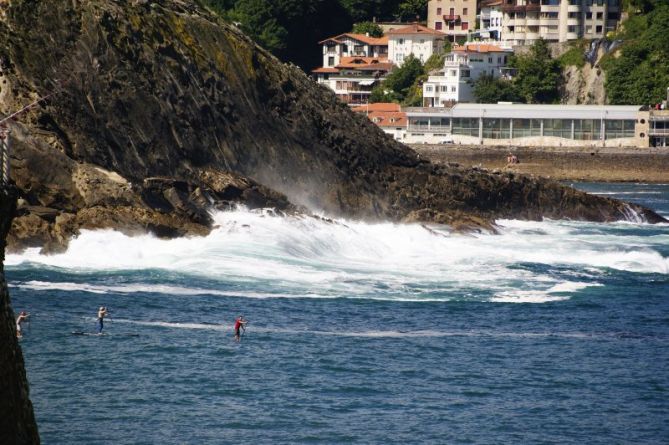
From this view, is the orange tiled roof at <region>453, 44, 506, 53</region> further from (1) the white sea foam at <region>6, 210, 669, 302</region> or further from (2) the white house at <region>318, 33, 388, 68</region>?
(1) the white sea foam at <region>6, 210, 669, 302</region>

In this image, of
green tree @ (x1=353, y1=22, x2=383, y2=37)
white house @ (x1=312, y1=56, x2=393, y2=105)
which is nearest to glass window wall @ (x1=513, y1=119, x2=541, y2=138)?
white house @ (x1=312, y1=56, x2=393, y2=105)

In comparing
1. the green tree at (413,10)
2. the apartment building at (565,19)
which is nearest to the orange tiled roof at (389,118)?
the apartment building at (565,19)

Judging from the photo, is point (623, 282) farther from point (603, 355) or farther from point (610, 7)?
point (610, 7)

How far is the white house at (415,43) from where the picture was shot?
598 ft

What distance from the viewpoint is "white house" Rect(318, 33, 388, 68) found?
182 m

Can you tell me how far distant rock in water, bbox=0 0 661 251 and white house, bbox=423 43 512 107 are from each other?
8635 centimetres

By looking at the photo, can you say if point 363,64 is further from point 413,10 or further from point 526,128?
point 526,128

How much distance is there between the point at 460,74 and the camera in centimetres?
16638

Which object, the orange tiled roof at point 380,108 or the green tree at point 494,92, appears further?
the green tree at point 494,92

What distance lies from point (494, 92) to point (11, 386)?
5867 inches

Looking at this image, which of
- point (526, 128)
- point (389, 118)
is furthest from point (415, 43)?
point (526, 128)

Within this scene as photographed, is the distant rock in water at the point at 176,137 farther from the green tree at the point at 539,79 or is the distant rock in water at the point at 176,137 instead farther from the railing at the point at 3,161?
the green tree at the point at 539,79

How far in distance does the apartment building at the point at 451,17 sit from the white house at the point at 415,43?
792 cm

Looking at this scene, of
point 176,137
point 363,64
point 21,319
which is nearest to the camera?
point 21,319
